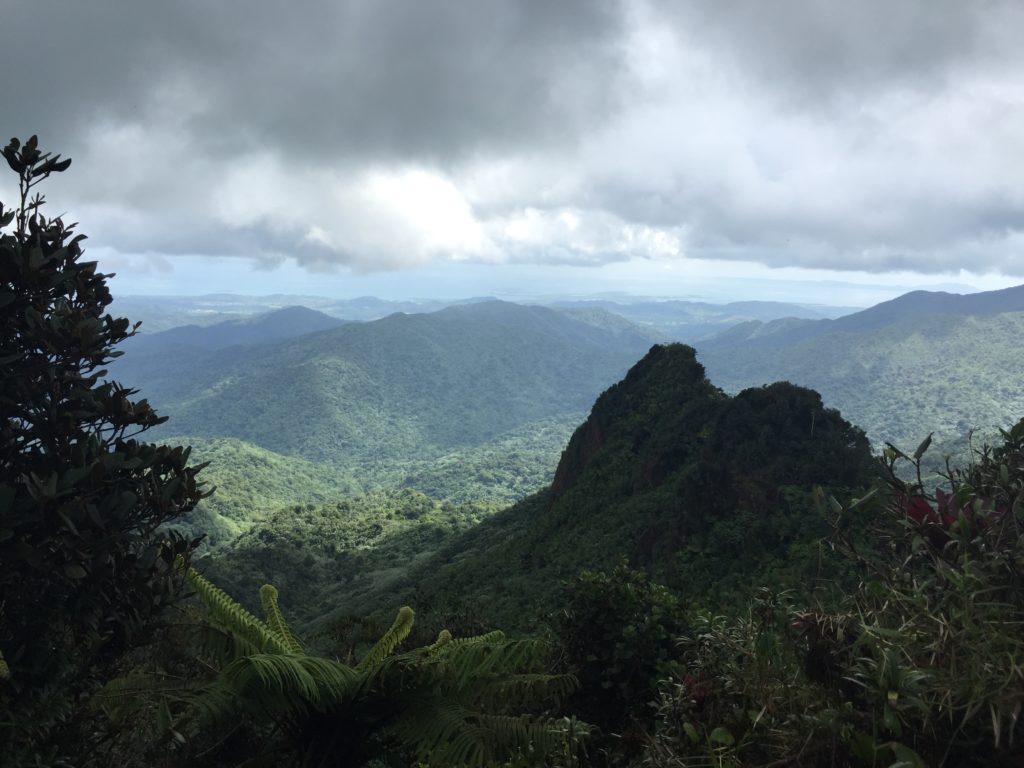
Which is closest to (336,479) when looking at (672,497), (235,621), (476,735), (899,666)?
(672,497)

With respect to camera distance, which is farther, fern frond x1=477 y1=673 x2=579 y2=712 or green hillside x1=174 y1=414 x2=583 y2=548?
green hillside x1=174 y1=414 x2=583 y2=548

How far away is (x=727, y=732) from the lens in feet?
9.41

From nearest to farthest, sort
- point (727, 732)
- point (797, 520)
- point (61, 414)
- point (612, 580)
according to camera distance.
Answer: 1. point (727, 732)
2. point (61, 414)
3. point (612, 580)
4. point (797, 520)

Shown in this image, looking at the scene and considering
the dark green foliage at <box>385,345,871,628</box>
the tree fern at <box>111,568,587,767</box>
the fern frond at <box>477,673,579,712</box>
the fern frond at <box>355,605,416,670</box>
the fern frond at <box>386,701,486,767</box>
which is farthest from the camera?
the dark green foliage at <box>385,345,871,628</box>

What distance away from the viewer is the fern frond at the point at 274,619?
5.68 metres

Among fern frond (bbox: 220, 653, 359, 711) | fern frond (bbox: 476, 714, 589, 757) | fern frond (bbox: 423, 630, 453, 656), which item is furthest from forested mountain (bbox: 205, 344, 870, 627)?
fern frond (bbox: 220, 653, 359, 711)

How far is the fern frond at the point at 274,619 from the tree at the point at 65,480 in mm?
1056

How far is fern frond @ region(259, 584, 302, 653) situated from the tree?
41.6 inches

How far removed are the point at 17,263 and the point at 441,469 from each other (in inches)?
5965

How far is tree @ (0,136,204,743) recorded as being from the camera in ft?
12.3

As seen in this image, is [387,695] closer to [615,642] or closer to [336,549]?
[615,642]

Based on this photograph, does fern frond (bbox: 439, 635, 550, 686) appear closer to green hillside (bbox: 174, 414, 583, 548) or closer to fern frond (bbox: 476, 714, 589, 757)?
fern frond (bbox: 476, 714, 589, 757)

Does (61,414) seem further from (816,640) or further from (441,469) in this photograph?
(441,469)

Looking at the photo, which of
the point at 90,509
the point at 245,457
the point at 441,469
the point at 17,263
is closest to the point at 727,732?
the point at 90,509
